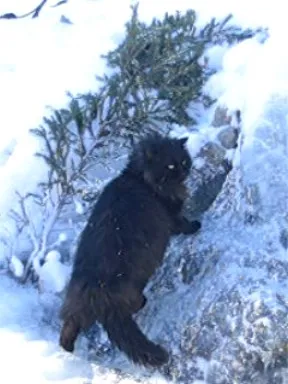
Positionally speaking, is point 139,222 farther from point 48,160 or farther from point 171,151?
point 48,160

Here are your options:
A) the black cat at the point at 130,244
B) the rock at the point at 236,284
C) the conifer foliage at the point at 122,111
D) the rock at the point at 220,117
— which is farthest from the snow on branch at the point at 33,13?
the rock at the point at 236,284

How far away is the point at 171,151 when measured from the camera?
572 cm

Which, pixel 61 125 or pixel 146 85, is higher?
pixel 146 85

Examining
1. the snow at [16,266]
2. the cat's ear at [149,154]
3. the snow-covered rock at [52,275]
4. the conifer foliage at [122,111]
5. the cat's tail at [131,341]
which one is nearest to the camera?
the cat's tail at [131,341]

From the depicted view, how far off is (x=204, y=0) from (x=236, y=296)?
13.6 ft

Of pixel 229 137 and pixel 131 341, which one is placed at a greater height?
pixel 229 137

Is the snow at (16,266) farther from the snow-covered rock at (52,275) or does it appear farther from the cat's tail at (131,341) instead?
the cat's tail at (131,341)

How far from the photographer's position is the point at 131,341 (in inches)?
194

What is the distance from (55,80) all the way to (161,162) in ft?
8.28

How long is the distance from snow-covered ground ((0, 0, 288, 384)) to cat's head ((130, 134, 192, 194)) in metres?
0.64

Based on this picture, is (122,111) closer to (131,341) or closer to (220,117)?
(220,117)

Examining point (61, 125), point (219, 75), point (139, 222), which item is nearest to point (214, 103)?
point (219, 75)

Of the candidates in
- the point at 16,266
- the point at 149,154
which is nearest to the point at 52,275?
the point at 16,266

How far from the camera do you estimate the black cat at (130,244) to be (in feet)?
16.4
